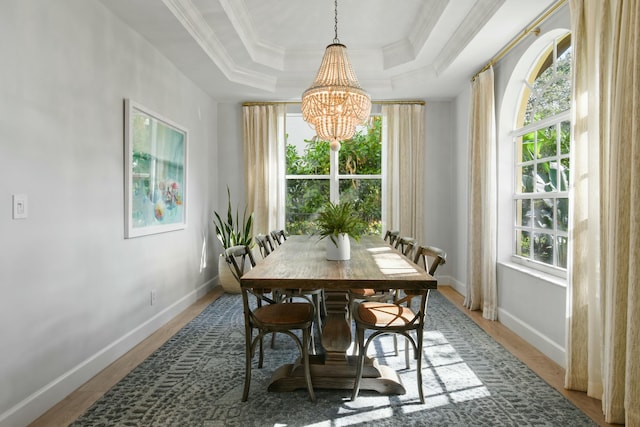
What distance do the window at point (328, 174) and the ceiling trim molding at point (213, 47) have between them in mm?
879

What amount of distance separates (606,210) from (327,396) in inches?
72.0

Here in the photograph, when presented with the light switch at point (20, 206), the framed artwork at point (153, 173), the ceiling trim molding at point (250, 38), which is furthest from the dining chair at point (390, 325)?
the ceiling trim molding at point (250, 38)

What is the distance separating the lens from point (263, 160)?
5.50m

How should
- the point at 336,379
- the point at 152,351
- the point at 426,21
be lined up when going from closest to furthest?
the point at 336,379 < the point at 152,351 < the point at 426,21

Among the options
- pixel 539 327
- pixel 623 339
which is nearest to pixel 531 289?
pixel 539 327

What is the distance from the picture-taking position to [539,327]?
3154 millimetres

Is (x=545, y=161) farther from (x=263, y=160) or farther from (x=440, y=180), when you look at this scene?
(x=263, y=160)

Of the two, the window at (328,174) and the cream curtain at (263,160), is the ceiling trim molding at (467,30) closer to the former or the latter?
the window at (328,174)

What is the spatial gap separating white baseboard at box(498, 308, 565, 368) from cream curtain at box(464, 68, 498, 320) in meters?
0.18

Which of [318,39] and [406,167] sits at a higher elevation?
[318,39]

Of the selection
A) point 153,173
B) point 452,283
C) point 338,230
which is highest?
point 153,173

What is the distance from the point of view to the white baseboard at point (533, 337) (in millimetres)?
2855

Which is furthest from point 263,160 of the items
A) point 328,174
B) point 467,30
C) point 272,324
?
point 272,324

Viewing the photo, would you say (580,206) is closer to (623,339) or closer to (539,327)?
(623,339)
